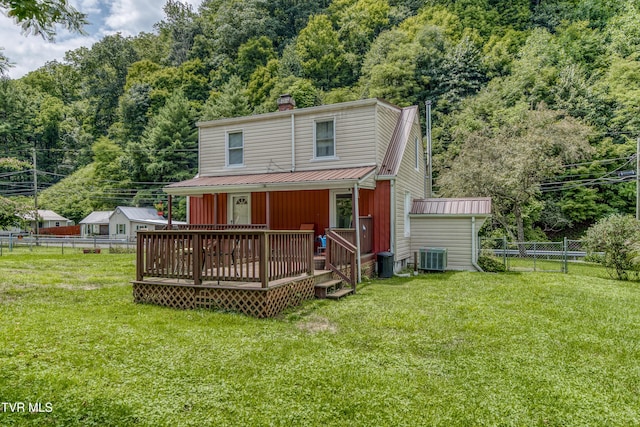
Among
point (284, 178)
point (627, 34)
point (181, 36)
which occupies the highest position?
point (181, 36)

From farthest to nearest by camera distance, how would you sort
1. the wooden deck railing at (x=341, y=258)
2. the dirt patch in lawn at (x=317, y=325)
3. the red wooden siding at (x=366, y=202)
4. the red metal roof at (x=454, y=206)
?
the red metal roof at (x=454, y=206) < the red wooden siding at (x=366, y=202) < the wooden deck railing at (x=341, y=258) < the dirt patch in lawn at (x=317, y=325)

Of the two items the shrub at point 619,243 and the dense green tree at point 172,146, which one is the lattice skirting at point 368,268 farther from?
the dense green tree at point 172,146

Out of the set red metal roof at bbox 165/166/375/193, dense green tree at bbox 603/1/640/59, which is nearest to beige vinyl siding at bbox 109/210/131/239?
red metal roof at bbox 165/166/375/193

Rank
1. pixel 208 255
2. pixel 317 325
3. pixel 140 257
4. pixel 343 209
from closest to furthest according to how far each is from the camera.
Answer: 1. pixel 317 325
2. pixel 208 255
3. pixel 140 257
4. pixel 343 209

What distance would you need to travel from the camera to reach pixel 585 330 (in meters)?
5.35

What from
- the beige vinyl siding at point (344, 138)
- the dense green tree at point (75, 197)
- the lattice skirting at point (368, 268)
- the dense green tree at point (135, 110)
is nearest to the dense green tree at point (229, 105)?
the dense green tree at point (135, 110)

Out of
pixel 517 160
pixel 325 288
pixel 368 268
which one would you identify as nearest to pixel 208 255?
pixel 325 288

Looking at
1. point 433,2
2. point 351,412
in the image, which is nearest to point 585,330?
point 351,412

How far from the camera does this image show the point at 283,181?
10766 millimetres

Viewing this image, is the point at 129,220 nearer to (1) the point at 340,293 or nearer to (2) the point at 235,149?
(2) the point at 235,149

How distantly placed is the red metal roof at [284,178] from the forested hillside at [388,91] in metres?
5.36

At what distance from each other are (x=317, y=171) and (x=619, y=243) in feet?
33.0

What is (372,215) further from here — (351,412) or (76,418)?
(76,418)

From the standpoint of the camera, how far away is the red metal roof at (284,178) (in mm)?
10398
